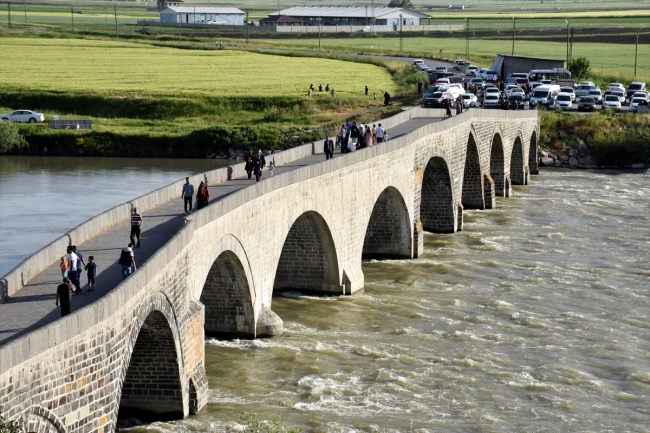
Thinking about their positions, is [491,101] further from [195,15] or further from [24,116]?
[195,15]

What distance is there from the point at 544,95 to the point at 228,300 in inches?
2260

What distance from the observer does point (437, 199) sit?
56.1 m

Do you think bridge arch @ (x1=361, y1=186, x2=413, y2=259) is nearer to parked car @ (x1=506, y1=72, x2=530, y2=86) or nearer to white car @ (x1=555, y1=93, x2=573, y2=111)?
white car @ (x1=555, y1=93, x2=573, y2=111)

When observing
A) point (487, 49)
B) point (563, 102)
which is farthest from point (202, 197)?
point (487, 49)

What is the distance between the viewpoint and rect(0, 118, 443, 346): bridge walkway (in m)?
22.6

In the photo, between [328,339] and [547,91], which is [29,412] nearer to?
[328,339]

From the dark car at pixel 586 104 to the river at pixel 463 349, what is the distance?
104ft

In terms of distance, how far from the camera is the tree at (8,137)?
7694cm

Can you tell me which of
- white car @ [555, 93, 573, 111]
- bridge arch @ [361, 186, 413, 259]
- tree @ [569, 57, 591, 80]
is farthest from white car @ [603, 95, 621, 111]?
bridge arch @ [361, 186, 413, 259]

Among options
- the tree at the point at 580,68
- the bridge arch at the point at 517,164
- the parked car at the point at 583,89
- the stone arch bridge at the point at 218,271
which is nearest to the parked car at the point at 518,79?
the parked car at the point at 583,89

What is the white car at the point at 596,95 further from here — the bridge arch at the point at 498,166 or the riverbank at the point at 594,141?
the bridge arch at the point at 498,166

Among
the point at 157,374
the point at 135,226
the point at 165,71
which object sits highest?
the point at 165,71

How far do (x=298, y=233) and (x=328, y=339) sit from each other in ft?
19.0

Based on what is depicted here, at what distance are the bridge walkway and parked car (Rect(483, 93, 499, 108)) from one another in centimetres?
4590
